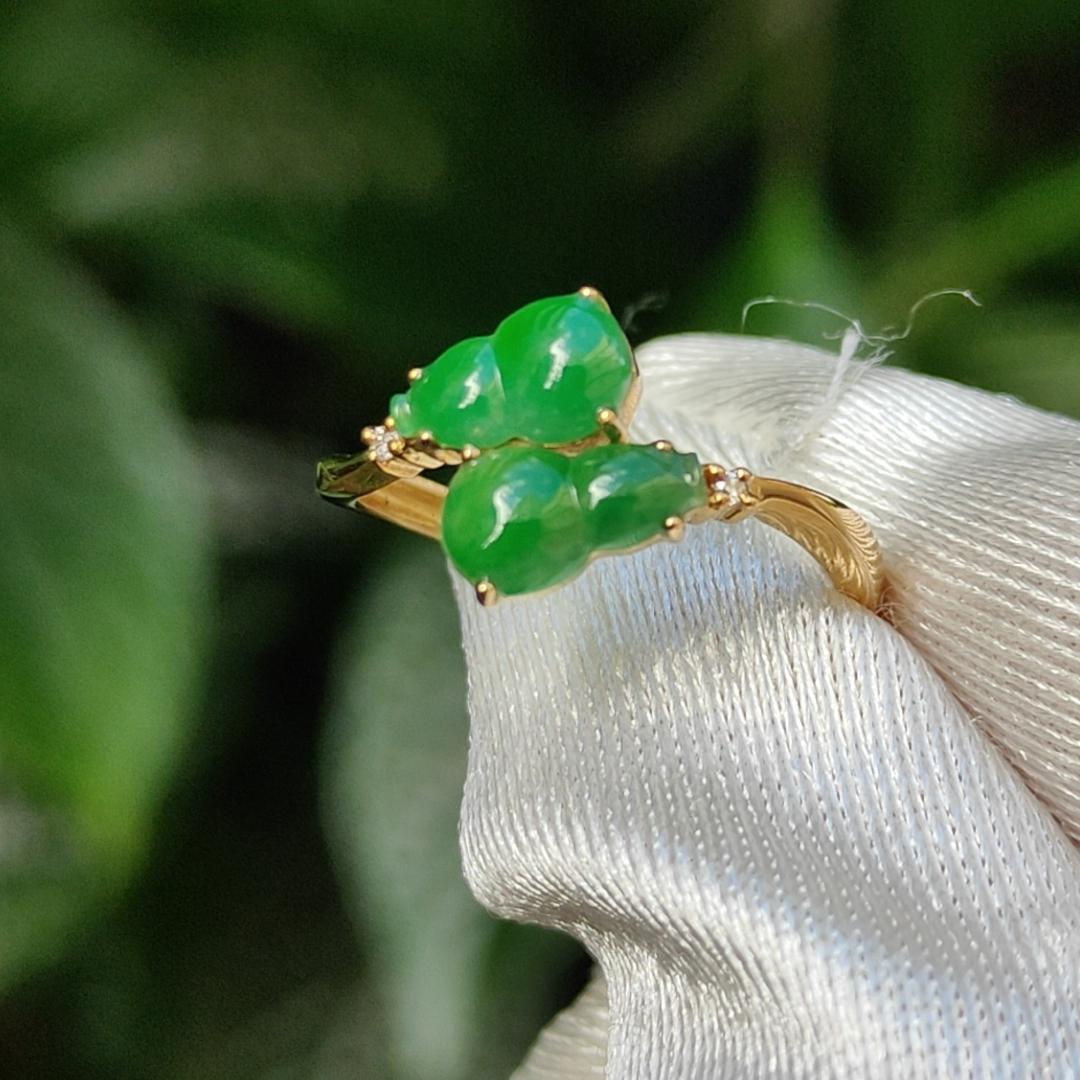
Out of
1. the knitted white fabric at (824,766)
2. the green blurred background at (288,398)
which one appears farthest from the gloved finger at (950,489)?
the green blurred background at (288,398)

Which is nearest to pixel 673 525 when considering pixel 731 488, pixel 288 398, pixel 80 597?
pixel 731 488

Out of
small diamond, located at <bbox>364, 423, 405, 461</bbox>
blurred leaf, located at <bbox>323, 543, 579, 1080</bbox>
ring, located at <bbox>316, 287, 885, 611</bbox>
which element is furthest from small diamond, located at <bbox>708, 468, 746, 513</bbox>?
blurred leaf, located at <bbox>323, 543, 579, 1080</bbox>

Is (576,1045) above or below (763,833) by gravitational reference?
below

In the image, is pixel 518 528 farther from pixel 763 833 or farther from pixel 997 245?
pixel 997 245

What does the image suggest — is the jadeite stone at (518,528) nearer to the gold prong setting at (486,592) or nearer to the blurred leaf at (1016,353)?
the gold prong setting at (486,592)

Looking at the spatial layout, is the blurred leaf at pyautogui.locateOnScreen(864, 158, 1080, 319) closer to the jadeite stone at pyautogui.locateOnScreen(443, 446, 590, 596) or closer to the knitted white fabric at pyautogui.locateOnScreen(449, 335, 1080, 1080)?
the knitted white fabric at pyautogui.locateOnScreen(449, 335, 1080, 1080)

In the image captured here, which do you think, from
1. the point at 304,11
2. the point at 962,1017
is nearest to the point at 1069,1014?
the point at 962,1017
